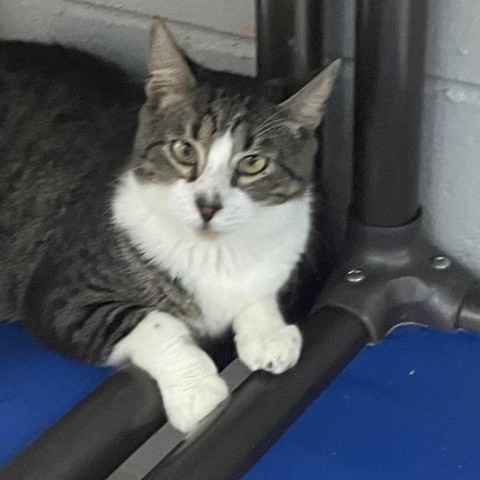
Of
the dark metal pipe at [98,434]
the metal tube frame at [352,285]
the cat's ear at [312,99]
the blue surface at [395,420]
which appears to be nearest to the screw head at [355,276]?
the metal tube frame at [352,285]

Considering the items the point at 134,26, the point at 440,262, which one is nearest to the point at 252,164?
the point at 440,262

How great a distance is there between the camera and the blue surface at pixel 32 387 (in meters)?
1.23

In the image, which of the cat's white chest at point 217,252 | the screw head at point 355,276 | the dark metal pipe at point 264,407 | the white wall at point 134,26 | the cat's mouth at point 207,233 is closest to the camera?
the dark metal pipe at point 264,407

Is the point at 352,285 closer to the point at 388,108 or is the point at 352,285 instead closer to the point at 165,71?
the point at 388,108

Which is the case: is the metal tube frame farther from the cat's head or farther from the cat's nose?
the cat's nose

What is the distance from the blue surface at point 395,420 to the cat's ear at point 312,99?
1.24 feet

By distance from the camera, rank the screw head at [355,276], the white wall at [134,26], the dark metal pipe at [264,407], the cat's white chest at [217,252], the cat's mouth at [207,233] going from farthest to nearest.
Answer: the white wall at [134,26], the screw head at [355,276], the cat's white chest at [217,252], the cat's mouth at [207,233], the dark metal pipe at [264,407]

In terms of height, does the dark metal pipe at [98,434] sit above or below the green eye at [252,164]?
below

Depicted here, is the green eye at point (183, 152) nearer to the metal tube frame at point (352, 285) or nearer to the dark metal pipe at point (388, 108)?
the metal tube frame at point (352, 285)

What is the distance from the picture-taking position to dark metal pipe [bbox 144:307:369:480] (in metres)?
1.05

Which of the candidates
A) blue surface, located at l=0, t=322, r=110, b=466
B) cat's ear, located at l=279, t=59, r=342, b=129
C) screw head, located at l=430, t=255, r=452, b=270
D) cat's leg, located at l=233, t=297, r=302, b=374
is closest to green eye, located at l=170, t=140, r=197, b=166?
cat's ear, located at l=279, t=59, r=342, b=129

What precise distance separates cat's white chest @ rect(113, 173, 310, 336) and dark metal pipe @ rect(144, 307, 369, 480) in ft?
0.34

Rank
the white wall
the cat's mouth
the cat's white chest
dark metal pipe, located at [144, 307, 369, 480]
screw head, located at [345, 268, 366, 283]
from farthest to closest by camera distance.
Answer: the white wall < screw head, located at [345, 268, 366, 283] < the cat's white chest < the cat's mouth < dark metal pipe, located at [144, 307, 369, 480]

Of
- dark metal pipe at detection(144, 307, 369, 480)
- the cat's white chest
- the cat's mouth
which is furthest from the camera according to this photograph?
the cat's white chest
